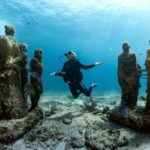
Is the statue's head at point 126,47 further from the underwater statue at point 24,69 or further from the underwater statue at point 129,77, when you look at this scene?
the underwater statue at point 24,69

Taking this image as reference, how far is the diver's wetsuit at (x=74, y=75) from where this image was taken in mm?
13586

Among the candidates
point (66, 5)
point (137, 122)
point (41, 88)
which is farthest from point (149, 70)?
point (66, 5)

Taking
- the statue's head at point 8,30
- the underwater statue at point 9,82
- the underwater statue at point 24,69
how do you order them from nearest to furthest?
the underwater statue at point 9,82 → the statue's head at point 8,30 → the underwater statue at point 24,69

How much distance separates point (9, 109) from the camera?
1043 centimetres

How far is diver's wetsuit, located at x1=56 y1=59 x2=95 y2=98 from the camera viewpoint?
13.6 metres

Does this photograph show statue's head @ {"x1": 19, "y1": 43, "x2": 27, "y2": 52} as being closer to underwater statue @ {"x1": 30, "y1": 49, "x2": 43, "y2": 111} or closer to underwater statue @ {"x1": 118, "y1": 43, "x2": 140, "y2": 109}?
underwater statue @ {"x1": 30, "y1": 49, "x2": 43, "y2": 111}

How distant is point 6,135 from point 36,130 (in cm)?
124

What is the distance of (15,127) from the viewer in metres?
10.1

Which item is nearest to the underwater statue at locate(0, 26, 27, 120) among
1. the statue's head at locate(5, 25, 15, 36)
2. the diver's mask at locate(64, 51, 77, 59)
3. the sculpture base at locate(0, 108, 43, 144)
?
the statue's head at locate(5, 25, 15, 36)

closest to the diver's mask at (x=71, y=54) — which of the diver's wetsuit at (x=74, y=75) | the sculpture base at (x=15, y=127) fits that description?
the diver's wetsuit at (x=74, y=75)

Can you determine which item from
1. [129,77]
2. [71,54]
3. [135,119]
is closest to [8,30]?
[71,54]

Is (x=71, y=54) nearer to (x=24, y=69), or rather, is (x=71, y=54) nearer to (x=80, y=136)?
(x=24, y=69)

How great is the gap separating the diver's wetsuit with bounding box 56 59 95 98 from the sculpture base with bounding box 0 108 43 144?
323 centimetres

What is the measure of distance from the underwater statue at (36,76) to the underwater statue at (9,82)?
0.75m
